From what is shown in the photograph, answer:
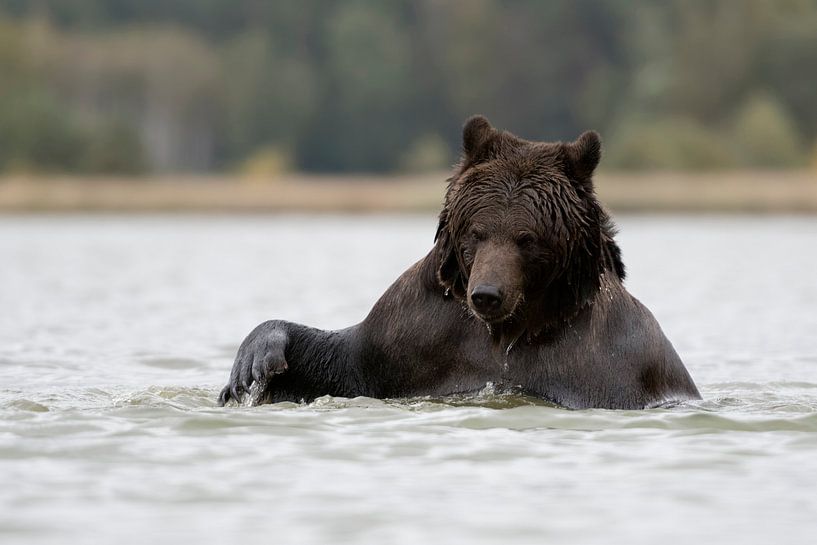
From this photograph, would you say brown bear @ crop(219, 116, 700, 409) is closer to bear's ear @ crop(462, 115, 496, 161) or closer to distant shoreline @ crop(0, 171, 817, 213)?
bear's ear @ crop(462, 115, 496, 161)

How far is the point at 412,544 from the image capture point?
5.10 meters

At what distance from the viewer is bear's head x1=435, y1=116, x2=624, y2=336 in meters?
6.95

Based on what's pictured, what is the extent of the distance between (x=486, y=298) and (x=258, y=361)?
4.96ft

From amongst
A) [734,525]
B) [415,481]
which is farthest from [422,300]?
[734,525]

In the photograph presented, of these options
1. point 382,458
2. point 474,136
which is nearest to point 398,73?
point 474,136

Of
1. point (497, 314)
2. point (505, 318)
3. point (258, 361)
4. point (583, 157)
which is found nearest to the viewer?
point (497, 314)

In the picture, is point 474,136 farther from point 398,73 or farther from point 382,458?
point 398,73

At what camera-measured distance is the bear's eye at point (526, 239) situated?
700cm

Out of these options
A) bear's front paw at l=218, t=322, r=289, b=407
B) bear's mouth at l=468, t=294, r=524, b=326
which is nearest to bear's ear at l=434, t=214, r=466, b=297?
bear's mouth at l=468, t=294, r=524, b=326

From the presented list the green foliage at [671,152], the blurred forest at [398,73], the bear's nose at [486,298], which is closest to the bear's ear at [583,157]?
the bear's nose at [486,298]

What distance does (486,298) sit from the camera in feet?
22.1

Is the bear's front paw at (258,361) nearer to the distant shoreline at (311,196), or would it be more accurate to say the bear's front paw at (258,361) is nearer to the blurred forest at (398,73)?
the distant shoreline at (311,196)

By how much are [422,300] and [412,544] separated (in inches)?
101

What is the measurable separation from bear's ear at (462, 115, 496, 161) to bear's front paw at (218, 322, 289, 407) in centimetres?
139
